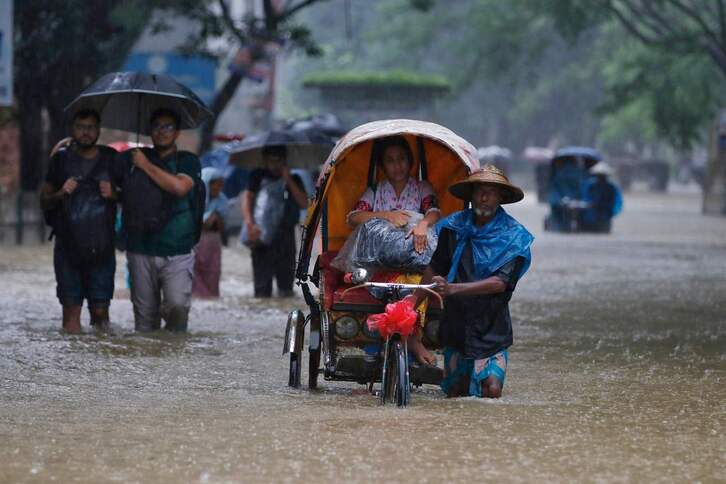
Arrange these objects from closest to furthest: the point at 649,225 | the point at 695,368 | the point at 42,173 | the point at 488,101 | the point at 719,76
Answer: the point at 695,368
the point at 42,173
the point at 649,225
the point at 719,76
the point at 488,101

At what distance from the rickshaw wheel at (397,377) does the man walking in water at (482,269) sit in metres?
0.42

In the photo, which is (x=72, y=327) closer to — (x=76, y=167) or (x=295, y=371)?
(x=76, y=167)

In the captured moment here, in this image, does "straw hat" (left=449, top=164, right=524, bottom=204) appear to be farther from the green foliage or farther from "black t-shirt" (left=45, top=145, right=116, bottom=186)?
the green foliage

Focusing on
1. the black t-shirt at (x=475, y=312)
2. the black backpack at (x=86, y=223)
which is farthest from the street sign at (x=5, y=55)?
the black t-shirt at (x=475, y=312)

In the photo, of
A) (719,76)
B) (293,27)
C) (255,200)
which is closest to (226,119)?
(719,76)

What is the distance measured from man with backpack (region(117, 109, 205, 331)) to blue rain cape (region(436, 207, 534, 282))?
3438mm

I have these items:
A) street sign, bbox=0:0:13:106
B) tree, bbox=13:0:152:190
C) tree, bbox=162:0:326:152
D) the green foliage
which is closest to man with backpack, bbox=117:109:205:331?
street sign, bbox=0:0:13:106

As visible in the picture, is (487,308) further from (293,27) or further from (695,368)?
(293,27)

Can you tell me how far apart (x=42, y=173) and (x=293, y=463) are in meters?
19.8

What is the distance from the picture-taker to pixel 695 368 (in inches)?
435

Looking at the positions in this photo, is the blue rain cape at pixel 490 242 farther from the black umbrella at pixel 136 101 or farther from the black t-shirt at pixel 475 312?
the black umbrella at pixel 136 101

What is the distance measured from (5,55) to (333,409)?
46.4 ft

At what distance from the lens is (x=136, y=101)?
13.1 m

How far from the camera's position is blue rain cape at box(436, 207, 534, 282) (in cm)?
889
